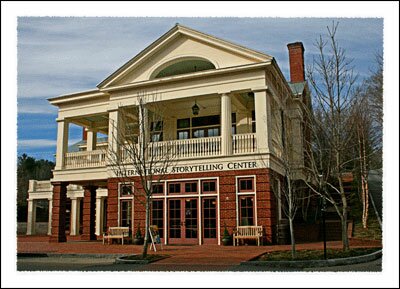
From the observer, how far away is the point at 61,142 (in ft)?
69.4

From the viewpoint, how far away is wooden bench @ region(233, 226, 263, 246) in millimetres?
15530

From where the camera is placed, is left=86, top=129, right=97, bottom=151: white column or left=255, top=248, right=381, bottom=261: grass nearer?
left=255, top=248, right=381, bottom=261: grass

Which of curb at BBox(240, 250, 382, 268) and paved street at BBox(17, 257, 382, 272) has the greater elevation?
curb at BBox(240, 250, 382, 268)

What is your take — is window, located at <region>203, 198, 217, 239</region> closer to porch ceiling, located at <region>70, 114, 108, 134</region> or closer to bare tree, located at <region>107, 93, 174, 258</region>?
bare tree, located at <region>107, 93, 174, 258</region>

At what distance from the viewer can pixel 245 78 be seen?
55.9ft

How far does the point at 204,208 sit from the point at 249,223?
185 cm

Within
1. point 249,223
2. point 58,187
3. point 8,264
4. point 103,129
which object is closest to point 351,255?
point 249,223

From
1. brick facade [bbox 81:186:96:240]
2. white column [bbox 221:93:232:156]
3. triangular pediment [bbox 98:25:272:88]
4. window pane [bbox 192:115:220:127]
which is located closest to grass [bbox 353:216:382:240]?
white column [bbox 221:93:232:156]


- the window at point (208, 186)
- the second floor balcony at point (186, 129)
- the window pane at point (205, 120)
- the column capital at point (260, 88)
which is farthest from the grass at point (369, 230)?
the window pane at point (205, 120)

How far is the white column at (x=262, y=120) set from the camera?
53.8ft

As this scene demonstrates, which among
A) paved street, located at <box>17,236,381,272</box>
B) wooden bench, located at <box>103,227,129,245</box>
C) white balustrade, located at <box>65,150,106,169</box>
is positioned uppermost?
white balustrade, located at <box>65,150,106,169</box>

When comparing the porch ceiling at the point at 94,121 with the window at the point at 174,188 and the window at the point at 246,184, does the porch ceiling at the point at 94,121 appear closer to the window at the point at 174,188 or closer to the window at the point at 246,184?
the window at the point at 174,188

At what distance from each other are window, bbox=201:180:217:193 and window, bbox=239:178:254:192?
3.35 feet

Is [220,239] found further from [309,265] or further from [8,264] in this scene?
[8,264]
